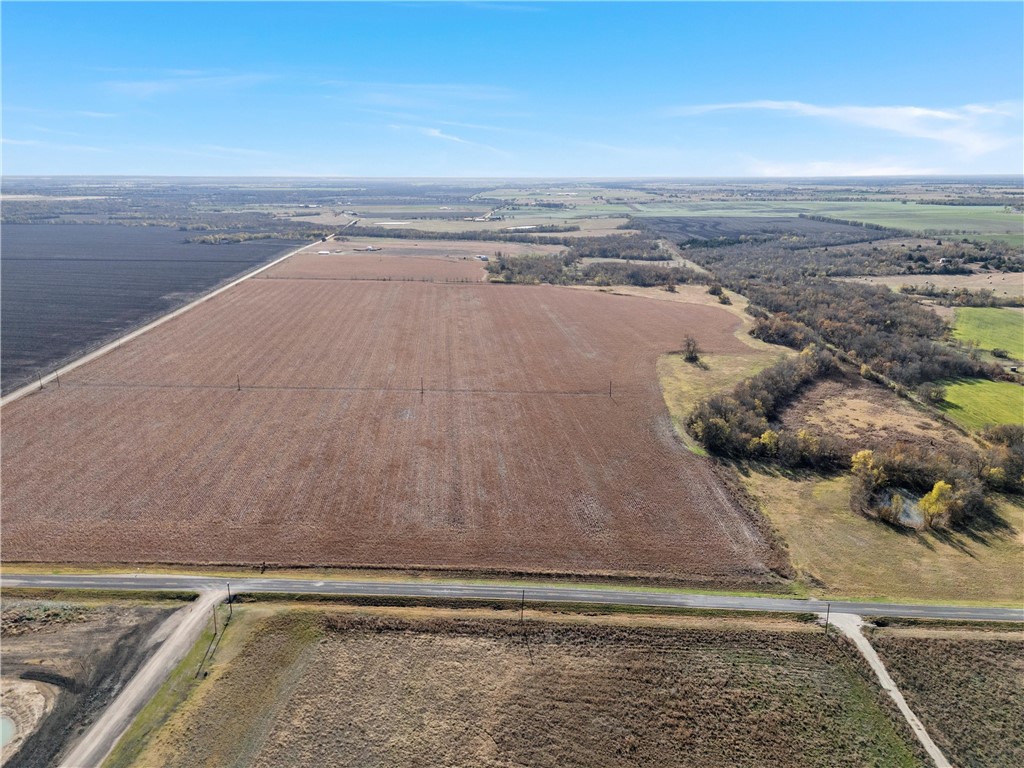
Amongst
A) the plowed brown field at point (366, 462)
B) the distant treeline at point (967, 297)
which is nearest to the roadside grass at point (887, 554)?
the plowed brown field at point (366, 462)

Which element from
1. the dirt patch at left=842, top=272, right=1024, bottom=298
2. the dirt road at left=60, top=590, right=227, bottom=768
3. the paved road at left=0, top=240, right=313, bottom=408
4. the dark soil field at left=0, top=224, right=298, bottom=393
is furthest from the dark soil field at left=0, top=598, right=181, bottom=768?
the dirt patch at left=842, top=272, right=1024, bottom=298

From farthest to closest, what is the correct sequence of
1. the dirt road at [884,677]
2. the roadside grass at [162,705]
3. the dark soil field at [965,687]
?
1. the dark soil field at [965,687]
2. the dirt road at [884,677]
3. the roadside grass at [162,705]

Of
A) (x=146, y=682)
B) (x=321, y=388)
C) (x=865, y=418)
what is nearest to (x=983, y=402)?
(x=865, y=418)

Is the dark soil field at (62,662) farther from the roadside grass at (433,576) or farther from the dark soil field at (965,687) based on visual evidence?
the dark soil field at (965,687)

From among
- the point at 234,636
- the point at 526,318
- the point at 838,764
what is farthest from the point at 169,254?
the point at 838,764

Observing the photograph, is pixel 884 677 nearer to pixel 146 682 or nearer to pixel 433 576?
A: pixel 433 576

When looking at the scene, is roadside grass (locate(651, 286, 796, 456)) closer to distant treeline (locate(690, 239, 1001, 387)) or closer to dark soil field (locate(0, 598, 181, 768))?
distant treeline (locate(690, 239, 1001, 387))
